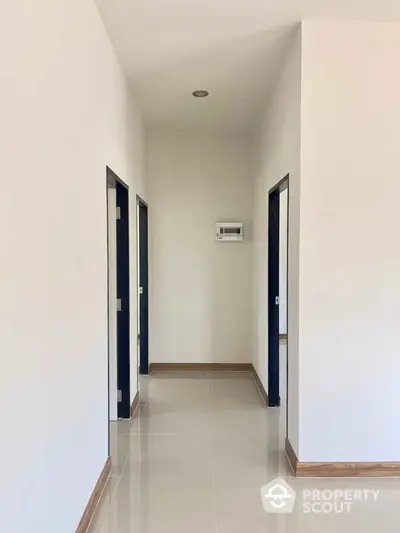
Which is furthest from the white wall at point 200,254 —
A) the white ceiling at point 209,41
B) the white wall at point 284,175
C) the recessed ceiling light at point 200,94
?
the recessed ceiling light at point 200,94

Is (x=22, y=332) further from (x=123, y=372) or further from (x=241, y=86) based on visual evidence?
(x=241, y=86)

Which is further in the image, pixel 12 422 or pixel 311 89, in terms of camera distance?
pixel 311 89

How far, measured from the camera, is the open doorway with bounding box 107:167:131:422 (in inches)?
168

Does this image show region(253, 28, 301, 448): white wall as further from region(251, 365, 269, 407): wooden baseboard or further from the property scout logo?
the property scout logo

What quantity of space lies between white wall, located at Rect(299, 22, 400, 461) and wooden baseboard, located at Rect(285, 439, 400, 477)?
4 centimetres

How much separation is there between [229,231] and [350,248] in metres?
2.99

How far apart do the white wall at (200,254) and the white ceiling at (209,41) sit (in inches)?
47.9

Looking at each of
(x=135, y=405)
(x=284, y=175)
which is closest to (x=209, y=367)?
(x=135, y=405)

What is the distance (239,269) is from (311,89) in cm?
330

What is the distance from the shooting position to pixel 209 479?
3268 mm

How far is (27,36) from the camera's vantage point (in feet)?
5.75

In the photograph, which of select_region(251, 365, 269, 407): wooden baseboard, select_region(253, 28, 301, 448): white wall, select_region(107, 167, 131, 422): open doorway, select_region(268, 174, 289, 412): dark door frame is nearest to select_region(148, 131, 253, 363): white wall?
select_region(251, 365, 269, 407): wooden baseboard

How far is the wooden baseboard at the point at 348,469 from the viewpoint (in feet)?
10.8

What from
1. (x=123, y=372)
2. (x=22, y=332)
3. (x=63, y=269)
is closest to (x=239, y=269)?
(x=123, y=372)
